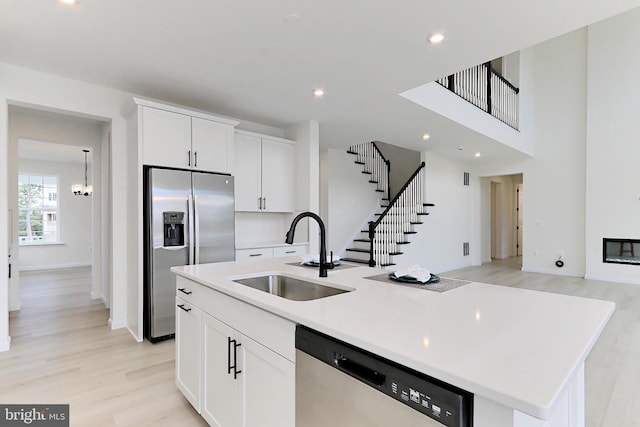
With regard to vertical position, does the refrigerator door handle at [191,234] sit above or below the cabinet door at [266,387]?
above

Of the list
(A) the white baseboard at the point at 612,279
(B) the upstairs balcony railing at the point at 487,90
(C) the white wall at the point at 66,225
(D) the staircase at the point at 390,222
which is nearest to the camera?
(B) the upstairs balcony railing at the point at 487,90

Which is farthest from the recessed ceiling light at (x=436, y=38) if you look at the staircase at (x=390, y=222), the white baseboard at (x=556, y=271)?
the white baseboard at (x=556, y=271)

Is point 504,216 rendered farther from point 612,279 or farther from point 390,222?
point 390,222

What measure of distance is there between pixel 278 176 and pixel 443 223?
4.31 meters

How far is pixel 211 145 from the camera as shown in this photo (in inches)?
146

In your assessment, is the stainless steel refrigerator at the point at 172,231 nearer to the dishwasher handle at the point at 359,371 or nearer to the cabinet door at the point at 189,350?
the cabinet door at the point at 189,350

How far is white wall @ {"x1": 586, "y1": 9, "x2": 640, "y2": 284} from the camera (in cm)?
606

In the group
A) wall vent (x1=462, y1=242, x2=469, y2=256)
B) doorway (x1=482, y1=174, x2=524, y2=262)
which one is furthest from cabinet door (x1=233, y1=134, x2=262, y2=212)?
doorway (x1=482, y1=174, x2=524, y2=262)

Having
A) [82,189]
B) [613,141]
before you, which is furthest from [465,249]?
[82,189]

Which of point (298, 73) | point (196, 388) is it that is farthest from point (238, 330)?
point (298, 73)

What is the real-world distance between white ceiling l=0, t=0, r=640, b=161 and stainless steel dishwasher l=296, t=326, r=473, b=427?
209 centimetres

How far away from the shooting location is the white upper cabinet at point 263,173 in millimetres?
4168

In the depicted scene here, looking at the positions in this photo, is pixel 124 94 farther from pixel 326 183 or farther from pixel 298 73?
pixel 326 183

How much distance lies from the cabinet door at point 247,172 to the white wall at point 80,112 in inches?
48.4
